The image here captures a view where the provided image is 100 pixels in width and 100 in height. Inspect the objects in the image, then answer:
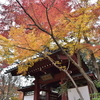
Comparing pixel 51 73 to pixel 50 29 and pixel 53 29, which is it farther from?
pixel 50 29

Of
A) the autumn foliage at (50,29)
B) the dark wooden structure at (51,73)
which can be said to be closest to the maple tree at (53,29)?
the autumn foliage at (50,29)

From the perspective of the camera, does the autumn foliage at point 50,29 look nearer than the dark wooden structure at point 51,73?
Yes

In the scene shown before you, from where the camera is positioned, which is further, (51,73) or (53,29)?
(51,73)

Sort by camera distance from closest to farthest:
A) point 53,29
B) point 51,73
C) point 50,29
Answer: point 50,29 → point 53,29 → point 51,73

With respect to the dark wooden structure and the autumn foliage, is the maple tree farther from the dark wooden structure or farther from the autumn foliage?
the dark wooden structure

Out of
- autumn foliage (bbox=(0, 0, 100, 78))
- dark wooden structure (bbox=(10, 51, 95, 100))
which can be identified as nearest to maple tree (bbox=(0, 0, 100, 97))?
autumn foliage (bbox=(0, 0, 100, 78))

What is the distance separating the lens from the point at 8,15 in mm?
6926

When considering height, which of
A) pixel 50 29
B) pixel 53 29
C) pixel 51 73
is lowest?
pixel 51 73

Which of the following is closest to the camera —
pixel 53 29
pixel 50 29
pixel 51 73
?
pixel 50 29

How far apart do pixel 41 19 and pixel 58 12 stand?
849 millimetres

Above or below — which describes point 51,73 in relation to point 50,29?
below

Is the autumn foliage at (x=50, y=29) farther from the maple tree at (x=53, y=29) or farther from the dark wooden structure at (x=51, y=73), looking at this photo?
the dark wooden structure at (x=51, y=73)

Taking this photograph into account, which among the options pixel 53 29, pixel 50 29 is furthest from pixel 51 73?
pixel 50 29

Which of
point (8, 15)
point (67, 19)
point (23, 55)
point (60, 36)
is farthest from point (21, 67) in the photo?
point (8, 15)
